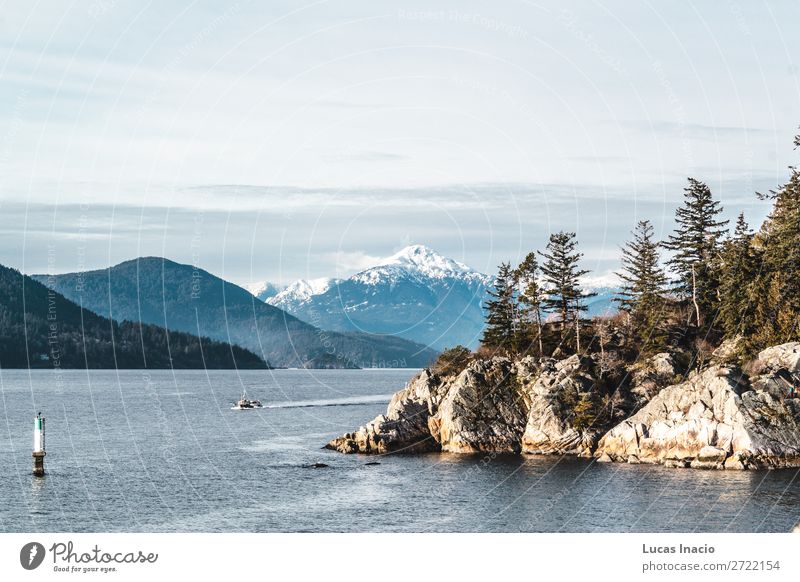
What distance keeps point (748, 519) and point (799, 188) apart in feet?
171

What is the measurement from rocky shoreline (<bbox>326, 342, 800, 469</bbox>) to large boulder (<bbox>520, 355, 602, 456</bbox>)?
114mm

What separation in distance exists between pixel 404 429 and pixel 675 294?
46.3 metres

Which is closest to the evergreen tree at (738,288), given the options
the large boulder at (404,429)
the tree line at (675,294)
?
the tree line at (675,294)

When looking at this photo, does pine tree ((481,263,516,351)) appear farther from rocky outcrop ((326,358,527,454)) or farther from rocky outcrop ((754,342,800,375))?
rocky outcrop ((754,342,800,375))

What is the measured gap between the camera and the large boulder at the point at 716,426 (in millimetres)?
90812

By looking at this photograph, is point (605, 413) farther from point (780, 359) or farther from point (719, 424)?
point (780, 359)

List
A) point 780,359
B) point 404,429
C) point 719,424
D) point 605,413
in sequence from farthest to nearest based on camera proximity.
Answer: point 404,429 → point 605,413 → point 780,359 → point 719,424

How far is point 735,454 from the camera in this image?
90.6 metres

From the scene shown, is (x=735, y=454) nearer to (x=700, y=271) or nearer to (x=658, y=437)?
(x=658, y=437)

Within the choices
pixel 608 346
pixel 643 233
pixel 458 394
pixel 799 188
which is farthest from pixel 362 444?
pixel 799 188

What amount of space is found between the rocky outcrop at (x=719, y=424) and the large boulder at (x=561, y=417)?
3.75 meters

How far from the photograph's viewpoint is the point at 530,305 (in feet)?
426

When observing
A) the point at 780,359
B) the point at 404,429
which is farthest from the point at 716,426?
the point at 404,429

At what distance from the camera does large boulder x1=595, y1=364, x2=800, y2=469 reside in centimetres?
9081
